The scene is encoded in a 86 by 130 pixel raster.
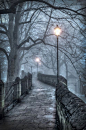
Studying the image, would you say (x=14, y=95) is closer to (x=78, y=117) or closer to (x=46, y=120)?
(x=46, y=120)

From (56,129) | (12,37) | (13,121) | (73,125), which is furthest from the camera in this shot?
(12,37)

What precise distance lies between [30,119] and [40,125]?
3.02ft

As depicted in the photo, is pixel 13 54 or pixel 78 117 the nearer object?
pixel 78 117

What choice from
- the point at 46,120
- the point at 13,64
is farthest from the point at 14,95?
the point at 13,64

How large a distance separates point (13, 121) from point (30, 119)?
0.82m

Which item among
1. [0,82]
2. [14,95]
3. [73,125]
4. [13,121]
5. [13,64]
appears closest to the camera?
[73,125]

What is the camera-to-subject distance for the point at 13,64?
1517cm

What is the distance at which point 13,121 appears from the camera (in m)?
6.48

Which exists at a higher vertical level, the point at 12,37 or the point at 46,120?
the point at 12,37

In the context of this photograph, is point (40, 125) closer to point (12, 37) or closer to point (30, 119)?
point (30, 119)

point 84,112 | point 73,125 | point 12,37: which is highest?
point 12,37

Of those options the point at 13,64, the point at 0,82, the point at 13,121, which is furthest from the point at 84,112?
the point at 13,64

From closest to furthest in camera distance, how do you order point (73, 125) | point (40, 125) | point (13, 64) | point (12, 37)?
point (73, 125), point (40, 125), point (13, 64), point (12, 37)

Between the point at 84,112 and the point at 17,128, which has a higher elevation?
the point at 84,112
